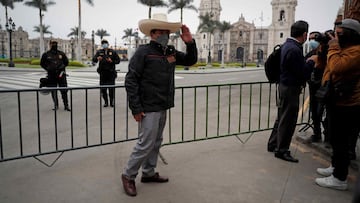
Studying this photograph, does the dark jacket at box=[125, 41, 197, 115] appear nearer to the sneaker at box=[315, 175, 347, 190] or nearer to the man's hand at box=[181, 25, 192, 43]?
the man's hand at box=[181, 25, 192, 43]

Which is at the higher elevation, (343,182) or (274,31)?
(274,31)

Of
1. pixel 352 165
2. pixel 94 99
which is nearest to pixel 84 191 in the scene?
pixel 352 165

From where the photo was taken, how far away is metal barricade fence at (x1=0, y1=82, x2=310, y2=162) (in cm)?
495

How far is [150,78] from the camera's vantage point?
3381mm

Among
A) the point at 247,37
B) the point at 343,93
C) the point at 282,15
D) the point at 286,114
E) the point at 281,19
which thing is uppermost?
the point at 282,15

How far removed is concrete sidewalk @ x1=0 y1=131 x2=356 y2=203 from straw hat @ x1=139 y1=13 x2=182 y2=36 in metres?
1.85

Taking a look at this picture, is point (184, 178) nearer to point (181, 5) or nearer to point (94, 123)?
point (94, 123)

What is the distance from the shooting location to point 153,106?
134 inches

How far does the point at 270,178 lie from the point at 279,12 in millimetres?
103410

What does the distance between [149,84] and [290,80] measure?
216cm

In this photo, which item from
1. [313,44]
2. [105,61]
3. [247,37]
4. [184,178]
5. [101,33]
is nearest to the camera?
[184,178]

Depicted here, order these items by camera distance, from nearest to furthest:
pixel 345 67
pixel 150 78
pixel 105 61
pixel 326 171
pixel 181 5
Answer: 1. pixel 345 67
2. pixel 150 78
3. pixel 326 171
4. pixel 105 61
5. pixel 181 5

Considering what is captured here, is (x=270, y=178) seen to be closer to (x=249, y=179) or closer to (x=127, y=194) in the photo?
(x=249, y=179)

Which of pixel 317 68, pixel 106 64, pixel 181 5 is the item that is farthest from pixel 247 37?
pixel 317 68
